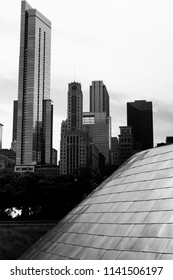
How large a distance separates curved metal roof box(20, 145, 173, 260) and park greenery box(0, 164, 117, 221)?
166ft

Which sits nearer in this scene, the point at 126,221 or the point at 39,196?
the point at 126,221

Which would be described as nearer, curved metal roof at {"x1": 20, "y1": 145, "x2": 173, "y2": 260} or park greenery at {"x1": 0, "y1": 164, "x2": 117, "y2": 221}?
curved metal roof at {"x1": 20, "y1": 145, "x2": 173, "y2": 260}

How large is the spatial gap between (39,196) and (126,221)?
60.0m

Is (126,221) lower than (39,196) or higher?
higher

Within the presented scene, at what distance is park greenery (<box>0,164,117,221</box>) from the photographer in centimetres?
7631

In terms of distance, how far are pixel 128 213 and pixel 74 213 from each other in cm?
813

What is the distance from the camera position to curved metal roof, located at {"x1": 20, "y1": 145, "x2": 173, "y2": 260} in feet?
55.3

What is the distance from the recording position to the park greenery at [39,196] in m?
76.3

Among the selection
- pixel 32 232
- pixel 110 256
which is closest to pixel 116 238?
pixel 110 256

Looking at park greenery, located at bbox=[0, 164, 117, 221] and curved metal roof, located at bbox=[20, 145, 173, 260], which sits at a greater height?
curved metal roof, located at bbox=[20, 145, 173, 260]

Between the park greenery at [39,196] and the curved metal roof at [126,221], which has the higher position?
the curved metal roof at [126,221]

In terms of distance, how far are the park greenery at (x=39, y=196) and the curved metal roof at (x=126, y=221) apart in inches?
1986

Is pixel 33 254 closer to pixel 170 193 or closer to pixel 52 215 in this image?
pixel 170 193

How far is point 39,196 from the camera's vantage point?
255ft
